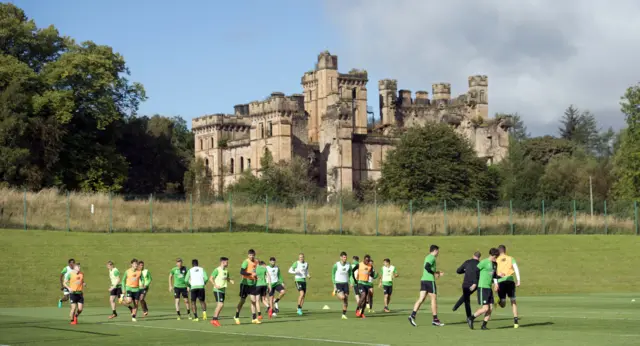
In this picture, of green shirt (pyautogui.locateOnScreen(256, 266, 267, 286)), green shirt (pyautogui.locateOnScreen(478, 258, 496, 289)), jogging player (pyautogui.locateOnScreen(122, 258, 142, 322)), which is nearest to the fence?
jogging player (pyautogui.locateOnScreen(122, 258, 142, 322))

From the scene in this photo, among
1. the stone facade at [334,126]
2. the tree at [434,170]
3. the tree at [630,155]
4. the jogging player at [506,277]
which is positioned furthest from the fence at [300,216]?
the stone facade at [334,126]

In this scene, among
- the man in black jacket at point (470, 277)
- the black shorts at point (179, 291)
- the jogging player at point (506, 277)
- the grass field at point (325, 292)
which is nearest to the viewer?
the grass field at point (325, 292)

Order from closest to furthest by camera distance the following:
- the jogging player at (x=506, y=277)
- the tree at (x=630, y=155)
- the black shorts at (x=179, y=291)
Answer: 1. the jogging player at (x=506, y=277)
2. the black shorts at (x=179, y=291)
3. the tree at (x=630, y=155)

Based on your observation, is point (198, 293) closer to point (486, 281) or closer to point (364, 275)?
point (364, 275)

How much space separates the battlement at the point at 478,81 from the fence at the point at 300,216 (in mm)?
66952

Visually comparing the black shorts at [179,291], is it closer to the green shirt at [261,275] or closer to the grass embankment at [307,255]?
the green shirt at [261,275]

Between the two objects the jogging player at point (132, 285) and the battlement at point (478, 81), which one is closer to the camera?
the jogging player at point (132, 285)

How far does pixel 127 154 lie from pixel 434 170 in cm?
2962

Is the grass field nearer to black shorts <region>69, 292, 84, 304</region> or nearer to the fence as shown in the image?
black shorts <region>69, 292, 84, 304</region>

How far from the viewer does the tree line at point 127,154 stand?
7012 centimetres

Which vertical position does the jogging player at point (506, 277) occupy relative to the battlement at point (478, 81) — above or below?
below

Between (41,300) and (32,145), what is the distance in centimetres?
3283

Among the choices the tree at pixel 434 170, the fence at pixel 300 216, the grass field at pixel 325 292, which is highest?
the tree at pixel 434 170

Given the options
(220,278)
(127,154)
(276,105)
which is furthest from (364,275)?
(276,105)
